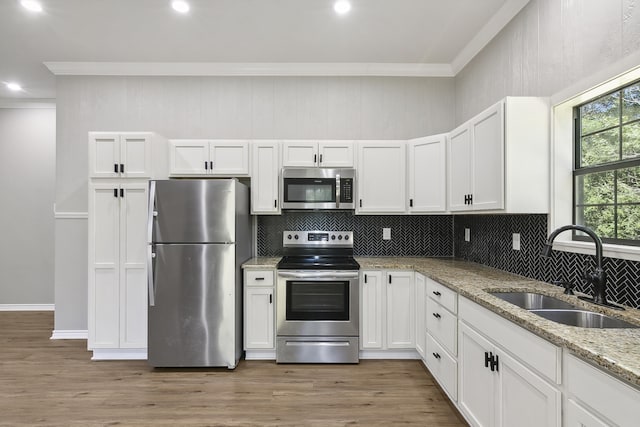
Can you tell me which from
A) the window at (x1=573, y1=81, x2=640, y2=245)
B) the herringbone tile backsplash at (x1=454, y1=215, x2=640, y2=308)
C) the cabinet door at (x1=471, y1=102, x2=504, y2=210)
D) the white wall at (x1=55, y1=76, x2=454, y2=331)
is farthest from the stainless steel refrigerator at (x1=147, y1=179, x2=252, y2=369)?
the window at (x1=573, y1=81, x2=640, y2=245)

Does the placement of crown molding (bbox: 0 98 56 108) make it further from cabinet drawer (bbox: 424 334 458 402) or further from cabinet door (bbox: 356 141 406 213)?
cabinet drawer (bbox: 424 334 458 402)

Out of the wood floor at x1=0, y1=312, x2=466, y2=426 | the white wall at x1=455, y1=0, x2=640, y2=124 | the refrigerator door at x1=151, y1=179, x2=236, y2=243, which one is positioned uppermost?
the white wall at x1=455, y1=0, x2=640, y2=124

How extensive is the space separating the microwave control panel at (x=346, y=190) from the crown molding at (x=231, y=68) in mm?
1245

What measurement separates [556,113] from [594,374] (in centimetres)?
167

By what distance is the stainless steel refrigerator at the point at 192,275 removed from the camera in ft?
9.00

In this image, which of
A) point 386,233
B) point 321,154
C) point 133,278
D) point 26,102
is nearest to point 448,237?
point 386,233

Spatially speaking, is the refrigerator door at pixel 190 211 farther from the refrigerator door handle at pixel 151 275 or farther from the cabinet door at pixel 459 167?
the cabinet door at pixel 459 167

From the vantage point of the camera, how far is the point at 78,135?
354cm

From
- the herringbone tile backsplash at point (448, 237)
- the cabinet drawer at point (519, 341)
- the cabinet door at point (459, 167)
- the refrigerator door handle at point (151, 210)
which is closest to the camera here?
the cabinet drawer at point (519, 341)

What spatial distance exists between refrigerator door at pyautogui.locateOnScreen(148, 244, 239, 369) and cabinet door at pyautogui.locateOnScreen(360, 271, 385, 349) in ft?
3.81

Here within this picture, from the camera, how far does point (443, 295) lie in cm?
234

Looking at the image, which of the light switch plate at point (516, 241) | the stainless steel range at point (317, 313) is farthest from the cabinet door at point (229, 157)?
the light switch plate at point (516, 241)

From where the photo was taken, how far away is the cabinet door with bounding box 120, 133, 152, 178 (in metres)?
2.98

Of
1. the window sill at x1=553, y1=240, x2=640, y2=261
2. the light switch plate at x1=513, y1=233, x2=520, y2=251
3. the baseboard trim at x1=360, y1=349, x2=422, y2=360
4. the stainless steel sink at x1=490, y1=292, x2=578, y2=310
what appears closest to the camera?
the window sill at x1=553, y1=240, x2=640, y2=261
